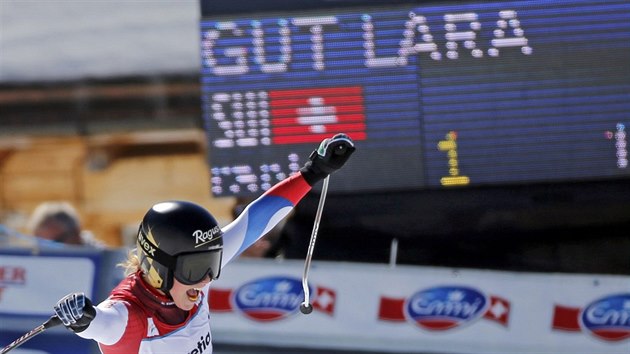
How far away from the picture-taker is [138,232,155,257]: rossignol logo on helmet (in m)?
3.93

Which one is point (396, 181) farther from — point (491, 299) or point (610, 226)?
point (610, 226)

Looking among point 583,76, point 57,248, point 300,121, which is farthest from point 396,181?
point 57,248

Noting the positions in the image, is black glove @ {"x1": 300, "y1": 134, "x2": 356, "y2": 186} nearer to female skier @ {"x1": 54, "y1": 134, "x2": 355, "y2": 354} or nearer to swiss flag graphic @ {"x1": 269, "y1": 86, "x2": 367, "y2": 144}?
female skier @ {"x1": 54, "y1": 134, "x2": 355, "y2": 354}

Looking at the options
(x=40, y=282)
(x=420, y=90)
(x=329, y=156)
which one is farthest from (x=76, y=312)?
(x=420, y=90)

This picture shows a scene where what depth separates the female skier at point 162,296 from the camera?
385cm

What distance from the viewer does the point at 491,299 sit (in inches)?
251

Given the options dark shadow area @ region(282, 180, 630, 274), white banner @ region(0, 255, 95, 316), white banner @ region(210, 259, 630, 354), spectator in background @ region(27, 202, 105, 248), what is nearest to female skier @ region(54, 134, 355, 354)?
white banner @ region(210, 259, 630, 354)

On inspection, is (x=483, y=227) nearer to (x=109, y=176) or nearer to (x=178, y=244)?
(x=178, y=244)

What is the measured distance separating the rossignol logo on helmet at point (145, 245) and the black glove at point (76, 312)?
270 millimetres

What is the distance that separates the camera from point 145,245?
3961 mm

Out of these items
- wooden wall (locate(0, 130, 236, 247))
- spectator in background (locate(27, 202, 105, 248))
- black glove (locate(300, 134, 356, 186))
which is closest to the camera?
black glove (locate(300, 134, 356, 186))

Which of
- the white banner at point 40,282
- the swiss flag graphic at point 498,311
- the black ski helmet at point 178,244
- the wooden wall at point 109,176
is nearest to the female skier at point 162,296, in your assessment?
the black ski helmet at point 178,244

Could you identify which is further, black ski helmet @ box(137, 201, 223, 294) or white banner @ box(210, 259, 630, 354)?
white banner @ box(210, 259, 630, 354)

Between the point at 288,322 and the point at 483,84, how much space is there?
157cm
